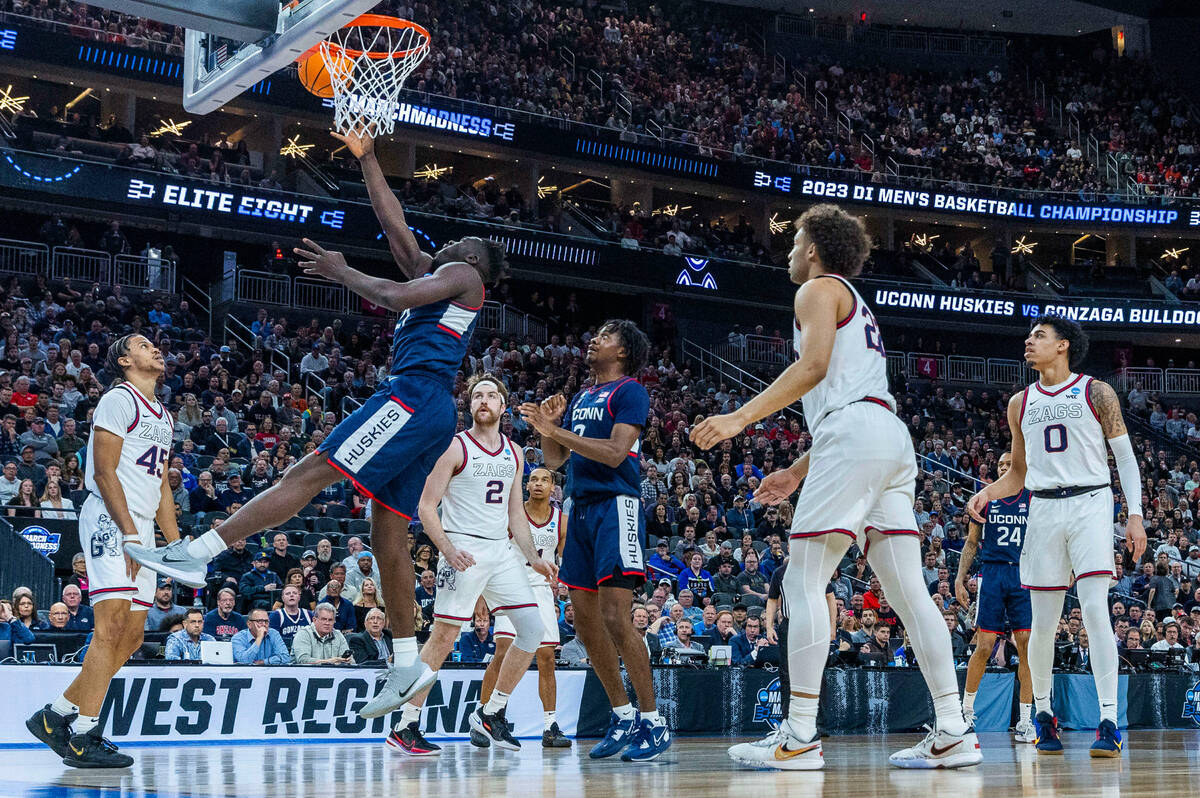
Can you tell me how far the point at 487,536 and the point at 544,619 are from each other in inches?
46.8

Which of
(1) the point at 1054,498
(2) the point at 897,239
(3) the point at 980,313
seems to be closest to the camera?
(1) the point at 1054,498

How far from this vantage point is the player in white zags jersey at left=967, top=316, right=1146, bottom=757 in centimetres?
739

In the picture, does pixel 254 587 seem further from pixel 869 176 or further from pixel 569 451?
pixel 869 176

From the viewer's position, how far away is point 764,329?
3616 centimetres

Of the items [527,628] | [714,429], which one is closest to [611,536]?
[527,628]

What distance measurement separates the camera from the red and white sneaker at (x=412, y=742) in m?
7.42

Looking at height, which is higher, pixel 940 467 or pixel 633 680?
pixel 940 467

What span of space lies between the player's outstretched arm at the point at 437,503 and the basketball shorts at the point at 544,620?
1.17 m

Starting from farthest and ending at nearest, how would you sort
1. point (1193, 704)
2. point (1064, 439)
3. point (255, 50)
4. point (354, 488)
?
point (1193, 704), point (354, 488), point (255, 50), point (1064, 439)

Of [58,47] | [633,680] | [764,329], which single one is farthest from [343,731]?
[764,329]

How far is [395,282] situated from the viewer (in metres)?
5.55

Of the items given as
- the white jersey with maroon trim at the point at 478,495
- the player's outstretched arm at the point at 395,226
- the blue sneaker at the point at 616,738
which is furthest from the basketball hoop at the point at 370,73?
the blue sneaker at the point at 616,738

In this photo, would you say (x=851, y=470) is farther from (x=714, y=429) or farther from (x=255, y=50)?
(x=255, y=50)

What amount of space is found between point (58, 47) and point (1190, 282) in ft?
103
